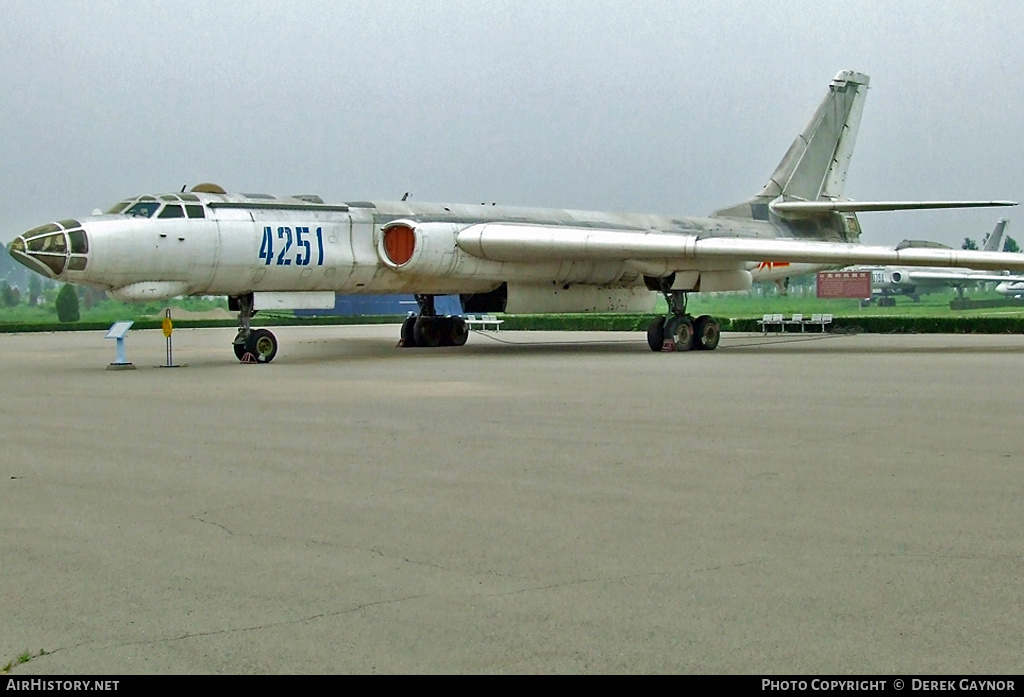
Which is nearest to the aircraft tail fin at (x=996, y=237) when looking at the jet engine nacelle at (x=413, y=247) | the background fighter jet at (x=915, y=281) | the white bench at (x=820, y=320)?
the background fighter jet at (x=915, y=281)

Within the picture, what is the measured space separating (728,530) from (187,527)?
2408 mm

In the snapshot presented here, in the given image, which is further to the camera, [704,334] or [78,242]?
[704,334]

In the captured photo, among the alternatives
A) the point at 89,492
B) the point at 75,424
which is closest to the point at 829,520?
the point at 89,492

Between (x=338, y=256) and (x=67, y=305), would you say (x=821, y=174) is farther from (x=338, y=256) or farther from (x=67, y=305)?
(x=67, y=305)

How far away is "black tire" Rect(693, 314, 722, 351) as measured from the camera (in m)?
20.2

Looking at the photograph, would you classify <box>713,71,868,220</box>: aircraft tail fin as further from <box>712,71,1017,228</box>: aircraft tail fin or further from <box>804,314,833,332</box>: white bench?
<box>804,314,833,332</box>: white bench

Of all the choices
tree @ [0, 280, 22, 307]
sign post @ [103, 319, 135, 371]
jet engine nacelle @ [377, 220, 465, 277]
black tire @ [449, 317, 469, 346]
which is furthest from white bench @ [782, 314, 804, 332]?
tree @ [0, 280, 22, 307]

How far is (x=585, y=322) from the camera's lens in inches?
1328

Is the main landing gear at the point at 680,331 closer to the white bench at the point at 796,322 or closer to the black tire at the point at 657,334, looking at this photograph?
the black tire at the point at 657,334

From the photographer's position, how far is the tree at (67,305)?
2830 centimetres

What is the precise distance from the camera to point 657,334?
20094 mm

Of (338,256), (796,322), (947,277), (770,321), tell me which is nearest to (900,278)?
(947,277)

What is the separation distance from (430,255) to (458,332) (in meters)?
4.28

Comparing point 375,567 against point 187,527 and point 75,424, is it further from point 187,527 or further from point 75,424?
point 75,424
